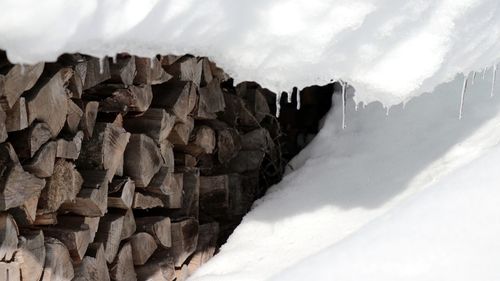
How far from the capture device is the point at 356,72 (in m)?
2.52

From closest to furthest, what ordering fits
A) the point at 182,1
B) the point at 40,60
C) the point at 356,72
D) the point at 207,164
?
the point at 40,60 → the point at 182,1 → the point at 356,72 → the point at 207,164

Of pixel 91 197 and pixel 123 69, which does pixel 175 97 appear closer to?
pixel 123 69

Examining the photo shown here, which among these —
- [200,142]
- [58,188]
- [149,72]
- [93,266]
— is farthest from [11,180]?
[200,142]

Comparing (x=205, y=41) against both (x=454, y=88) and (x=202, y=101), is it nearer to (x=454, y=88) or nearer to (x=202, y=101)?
(x=202, y=101)

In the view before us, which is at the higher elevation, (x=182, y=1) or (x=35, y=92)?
(x=182, y=1)

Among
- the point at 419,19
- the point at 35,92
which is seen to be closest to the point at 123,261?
the point at 35,92

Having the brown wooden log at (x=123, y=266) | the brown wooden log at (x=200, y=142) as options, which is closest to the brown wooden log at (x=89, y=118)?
the brown wooden log at (x=123, y=266)

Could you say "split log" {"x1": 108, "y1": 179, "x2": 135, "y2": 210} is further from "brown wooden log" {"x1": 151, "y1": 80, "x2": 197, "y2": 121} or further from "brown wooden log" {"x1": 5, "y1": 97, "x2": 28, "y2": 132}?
"brown wooden log" {"x1": 5, "y1": 97, "x2": 28, "y2": 132}

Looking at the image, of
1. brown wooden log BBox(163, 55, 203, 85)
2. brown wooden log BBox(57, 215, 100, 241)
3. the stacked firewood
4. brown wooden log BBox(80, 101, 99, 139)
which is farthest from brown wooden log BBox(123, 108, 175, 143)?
brown wooden log BBox(57, 215, 100, 241)

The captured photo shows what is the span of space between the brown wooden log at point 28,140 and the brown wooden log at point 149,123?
0.54 meters

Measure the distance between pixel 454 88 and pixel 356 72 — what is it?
91 centimetres

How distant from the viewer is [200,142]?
2.98 meters

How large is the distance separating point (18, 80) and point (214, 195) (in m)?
1.27

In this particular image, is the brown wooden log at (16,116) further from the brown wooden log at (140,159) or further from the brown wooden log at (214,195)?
the brown wooden log at (214,195)
